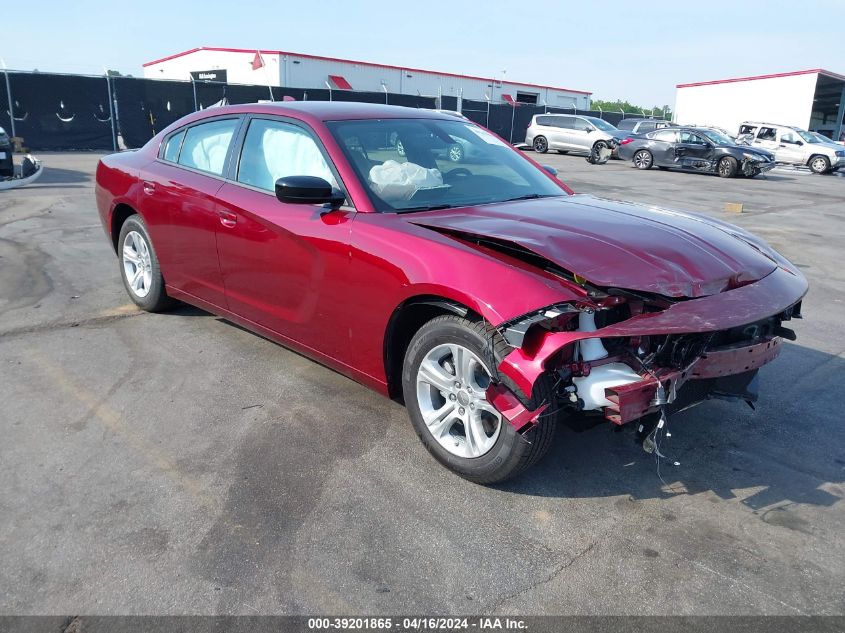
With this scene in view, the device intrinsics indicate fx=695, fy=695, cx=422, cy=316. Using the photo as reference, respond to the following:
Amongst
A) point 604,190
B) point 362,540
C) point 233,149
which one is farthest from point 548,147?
point 362,540

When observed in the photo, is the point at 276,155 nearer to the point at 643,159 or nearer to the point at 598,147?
the point at 643,159

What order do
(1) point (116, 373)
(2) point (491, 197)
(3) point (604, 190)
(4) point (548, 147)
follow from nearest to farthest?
1. (2) point (491, 197)
2. (1) point (116, 373)
3. (3) point (604, 190)
4. (4) point (548, 147)

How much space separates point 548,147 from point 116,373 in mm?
27449

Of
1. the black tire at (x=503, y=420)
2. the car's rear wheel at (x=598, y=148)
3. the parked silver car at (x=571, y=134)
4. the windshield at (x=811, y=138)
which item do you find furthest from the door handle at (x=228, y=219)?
the windshield at (x=811, y=138)

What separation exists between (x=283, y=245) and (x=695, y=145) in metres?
21.7

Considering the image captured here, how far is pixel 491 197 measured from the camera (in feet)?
13.3

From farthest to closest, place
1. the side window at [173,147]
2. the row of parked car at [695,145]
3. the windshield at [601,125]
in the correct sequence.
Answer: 1. the windshield at [601,125]
2. the row of parked car at [695,145]
3. the side window at [173,147]

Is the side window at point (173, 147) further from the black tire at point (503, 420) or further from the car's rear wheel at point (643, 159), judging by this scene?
the car's rear wheel at point (643, 159)

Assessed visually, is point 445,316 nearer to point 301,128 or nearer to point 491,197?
point 491,197

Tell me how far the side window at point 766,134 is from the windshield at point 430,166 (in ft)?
89.9

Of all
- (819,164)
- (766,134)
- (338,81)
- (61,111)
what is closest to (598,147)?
(766,134)

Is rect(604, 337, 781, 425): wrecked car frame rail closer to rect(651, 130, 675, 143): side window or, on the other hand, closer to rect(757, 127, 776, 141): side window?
rect(651, 130, 675, 143): side window

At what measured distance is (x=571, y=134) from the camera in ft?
94.4

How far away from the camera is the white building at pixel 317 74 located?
33781mm
